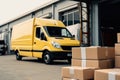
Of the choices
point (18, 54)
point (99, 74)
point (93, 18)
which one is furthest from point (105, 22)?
point (99, 74)

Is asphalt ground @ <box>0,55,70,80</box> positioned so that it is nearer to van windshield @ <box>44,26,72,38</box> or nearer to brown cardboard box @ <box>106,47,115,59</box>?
van windshield @ <box>44,26,72,38</box>

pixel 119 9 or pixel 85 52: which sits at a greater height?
pixel 119 9

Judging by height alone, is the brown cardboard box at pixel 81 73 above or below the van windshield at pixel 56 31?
below

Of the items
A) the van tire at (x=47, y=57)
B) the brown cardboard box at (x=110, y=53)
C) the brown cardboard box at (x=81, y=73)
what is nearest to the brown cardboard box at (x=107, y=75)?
the brown cardboard box at (x=81, y=73)

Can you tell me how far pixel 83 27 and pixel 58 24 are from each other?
5.19 metres

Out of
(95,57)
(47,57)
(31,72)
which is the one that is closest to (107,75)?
(95,57)

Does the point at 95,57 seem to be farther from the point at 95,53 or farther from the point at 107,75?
the point at 107,75

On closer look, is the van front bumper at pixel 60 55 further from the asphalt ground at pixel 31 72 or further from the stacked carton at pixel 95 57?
the stacked carton at pixel 95 57

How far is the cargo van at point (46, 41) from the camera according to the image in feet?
52.3

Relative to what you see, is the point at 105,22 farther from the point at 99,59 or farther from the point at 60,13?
the point at 99,59

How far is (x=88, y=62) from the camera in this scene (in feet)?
25.5

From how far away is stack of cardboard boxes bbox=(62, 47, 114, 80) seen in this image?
7.18 m

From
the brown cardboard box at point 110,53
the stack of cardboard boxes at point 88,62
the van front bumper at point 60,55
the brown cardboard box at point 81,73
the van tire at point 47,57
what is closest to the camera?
the brown cardboard box at point 81,73

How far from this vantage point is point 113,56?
26.5 ft
